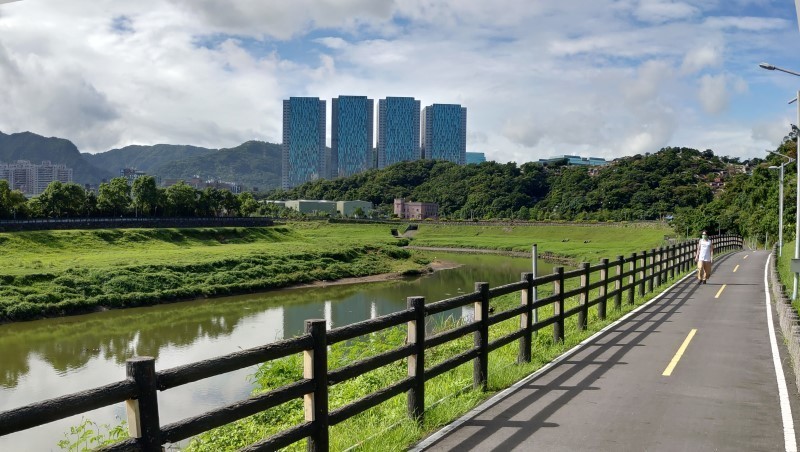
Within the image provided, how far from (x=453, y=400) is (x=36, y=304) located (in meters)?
32.8

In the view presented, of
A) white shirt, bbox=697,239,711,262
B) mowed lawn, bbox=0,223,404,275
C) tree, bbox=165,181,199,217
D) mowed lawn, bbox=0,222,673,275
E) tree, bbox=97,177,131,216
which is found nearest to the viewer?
white shirt, bbox=697,239,711,262

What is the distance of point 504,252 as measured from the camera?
91.7m

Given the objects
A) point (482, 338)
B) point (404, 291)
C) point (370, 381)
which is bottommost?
point (404, 291)

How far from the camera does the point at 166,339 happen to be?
95.2ft

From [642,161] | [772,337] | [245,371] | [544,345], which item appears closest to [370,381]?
[544,345]

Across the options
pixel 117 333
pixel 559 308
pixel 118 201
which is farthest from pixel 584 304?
pixel 118 201

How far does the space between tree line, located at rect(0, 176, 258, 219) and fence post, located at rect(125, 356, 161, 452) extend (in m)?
71.5

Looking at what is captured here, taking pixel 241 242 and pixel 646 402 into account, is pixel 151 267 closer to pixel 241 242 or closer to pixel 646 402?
pixel 241 242

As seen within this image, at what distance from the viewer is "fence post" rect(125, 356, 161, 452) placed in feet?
12.7

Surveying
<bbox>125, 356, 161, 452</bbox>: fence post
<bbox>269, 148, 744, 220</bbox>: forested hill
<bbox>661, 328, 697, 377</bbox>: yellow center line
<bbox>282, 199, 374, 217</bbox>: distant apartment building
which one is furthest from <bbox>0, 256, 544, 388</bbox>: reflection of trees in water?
<bbox>282, 199, 374, 217</bbox>: distant apartment building

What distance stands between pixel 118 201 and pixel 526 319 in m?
78.8

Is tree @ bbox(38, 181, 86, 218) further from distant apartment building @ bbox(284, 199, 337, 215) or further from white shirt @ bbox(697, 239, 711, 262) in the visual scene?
distant apartment building @ bbox(284, 199, 337, 215)

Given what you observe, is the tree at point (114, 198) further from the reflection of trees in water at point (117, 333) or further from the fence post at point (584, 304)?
the fence post at point (584, 304)

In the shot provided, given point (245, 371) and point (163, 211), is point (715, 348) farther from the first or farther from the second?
point (163, 211)
